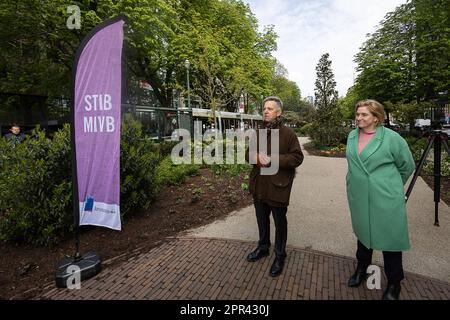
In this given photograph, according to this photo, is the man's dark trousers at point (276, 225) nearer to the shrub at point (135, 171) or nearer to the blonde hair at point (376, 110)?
the blonde hair at point (376, 110)

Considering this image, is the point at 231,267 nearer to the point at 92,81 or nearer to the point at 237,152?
the point at 92,81

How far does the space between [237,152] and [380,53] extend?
59.5 ft

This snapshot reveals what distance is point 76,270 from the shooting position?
2939 mm

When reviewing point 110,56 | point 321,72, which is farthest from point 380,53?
point 110,56

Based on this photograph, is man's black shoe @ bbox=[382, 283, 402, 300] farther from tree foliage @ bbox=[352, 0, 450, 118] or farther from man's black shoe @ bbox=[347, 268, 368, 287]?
tree foliage @ bbox=[352, 0, 450, 118]

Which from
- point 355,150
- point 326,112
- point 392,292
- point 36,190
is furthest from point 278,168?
point 326,112

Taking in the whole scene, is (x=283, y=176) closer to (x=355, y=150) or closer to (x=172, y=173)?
(x=355, y=150)

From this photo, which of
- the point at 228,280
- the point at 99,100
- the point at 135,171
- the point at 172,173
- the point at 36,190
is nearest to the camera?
the point at 228,280

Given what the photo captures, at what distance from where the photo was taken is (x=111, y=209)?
10.7 feet

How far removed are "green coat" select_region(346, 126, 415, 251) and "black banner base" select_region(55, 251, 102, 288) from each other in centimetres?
304

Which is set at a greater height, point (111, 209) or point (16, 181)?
point (16, 181)

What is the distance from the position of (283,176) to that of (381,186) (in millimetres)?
960

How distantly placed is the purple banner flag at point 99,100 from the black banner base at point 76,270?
105cm
